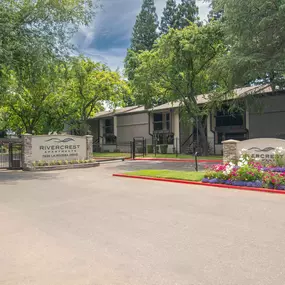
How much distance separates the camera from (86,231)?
5738mm

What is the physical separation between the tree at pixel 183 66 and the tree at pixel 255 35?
3.73m

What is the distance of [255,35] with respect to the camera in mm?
17438

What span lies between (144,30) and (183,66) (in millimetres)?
32837

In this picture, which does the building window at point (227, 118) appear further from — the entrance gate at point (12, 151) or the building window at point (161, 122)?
the entrance gate at point (12, 151)

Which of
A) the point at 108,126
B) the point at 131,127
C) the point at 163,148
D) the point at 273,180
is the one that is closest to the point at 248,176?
the point at 273,180

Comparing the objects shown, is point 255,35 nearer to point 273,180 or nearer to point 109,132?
point 273,180

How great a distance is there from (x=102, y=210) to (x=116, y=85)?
29362mm

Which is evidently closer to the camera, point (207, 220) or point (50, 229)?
point (50, 229)

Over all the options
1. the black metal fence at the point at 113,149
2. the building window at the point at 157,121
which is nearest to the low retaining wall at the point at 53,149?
the black metal fence at the point at 113,149

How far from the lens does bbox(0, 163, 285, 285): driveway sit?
3.81 m

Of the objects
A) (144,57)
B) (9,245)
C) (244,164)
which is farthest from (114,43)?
(9,245)

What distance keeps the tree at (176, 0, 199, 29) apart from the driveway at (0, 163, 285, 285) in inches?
1917

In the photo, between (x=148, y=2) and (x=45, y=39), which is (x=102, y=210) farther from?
(x=148, y=2)

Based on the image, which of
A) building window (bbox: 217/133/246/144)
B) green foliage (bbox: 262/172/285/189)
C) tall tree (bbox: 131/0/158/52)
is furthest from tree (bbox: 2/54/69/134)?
tall tree (bbox: 131/0/158/52)
